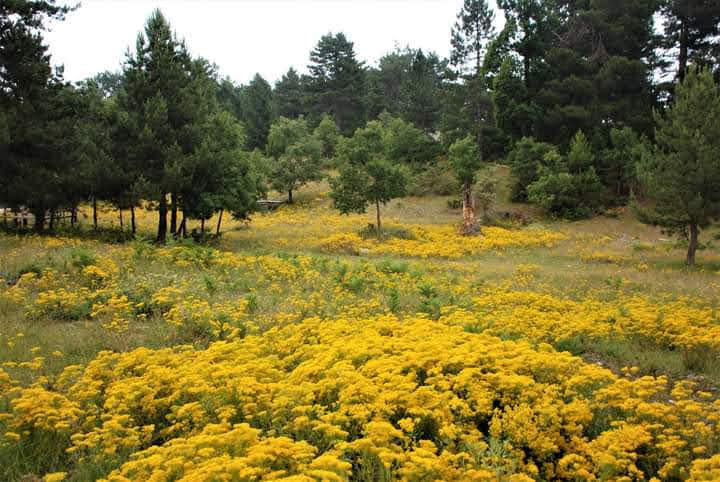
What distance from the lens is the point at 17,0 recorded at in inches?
782

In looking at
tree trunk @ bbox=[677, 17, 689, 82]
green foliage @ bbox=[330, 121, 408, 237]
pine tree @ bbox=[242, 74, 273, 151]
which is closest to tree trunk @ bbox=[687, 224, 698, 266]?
green foliage @ bbox=[330, 121, 408, 237]

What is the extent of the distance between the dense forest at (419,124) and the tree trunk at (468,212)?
130mm

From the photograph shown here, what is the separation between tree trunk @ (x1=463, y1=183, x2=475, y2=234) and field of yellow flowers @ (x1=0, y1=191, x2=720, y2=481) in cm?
1585

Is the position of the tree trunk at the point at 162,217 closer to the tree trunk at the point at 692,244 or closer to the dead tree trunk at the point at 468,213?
the dead tree trunk at the point at 468,213

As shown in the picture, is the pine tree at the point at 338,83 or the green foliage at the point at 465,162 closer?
the green foliage at the point at 465,162

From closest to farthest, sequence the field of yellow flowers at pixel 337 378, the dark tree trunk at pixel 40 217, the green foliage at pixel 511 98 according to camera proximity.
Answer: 1. the field of yellow flowers at pixel 337 378
2. the dark tree trunk at pixel 40 217
3. the green foliage at pixel 511 98

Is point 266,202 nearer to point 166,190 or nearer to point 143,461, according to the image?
point 166,190

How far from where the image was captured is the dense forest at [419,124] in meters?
21.1

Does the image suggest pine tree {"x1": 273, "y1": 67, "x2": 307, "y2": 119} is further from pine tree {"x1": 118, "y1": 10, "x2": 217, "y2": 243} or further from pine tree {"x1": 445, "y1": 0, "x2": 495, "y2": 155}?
pine tree {"x1": 118, "y1": 10, "x2": 217, "y2": 243}

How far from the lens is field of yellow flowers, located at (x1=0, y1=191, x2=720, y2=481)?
4.48 meters

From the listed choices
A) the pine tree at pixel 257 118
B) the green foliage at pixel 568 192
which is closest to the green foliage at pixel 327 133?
the pine tree at pixel 257 118

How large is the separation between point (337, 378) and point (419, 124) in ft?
171

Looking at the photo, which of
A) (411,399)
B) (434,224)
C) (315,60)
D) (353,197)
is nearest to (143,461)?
(411,399)

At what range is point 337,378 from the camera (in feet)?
19.1
